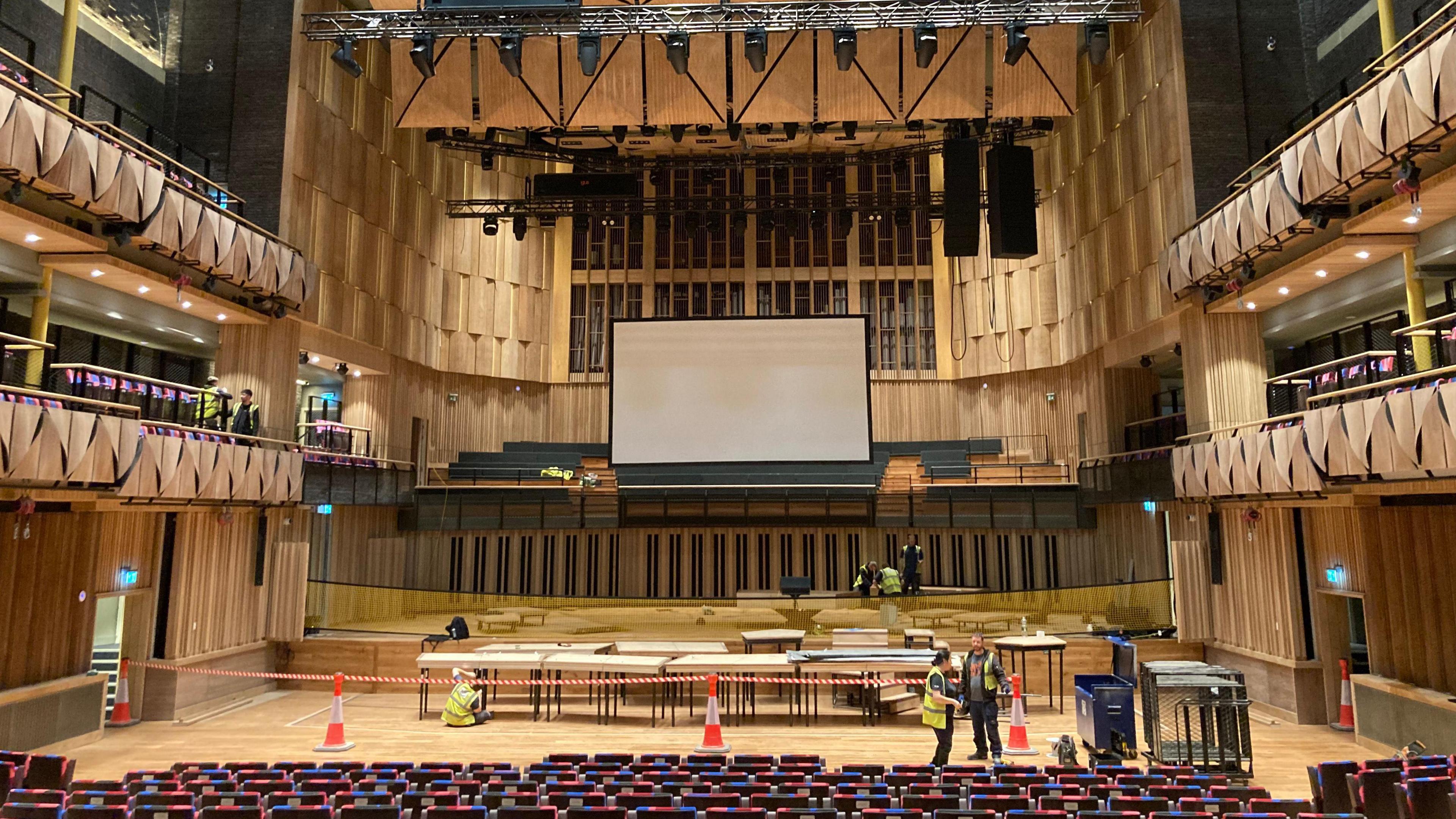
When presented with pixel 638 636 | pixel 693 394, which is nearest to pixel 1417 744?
pixel 638 636

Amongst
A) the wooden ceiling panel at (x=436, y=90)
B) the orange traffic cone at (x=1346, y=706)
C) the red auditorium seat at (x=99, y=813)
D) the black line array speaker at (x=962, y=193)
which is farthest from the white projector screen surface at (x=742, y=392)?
the red auditorium seat at (x=99, y=813)

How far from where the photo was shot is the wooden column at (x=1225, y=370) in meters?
14.6

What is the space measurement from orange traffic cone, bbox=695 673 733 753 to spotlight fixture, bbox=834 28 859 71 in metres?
9.63

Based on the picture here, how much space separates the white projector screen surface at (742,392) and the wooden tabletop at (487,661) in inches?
334

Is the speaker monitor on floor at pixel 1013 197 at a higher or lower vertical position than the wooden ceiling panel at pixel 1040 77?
lower

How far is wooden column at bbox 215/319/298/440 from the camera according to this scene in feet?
50.5

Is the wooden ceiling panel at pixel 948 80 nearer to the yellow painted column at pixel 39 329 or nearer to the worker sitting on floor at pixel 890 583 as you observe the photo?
the worker sitting on floor at pixel 890 583

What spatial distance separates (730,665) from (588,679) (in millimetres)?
2991

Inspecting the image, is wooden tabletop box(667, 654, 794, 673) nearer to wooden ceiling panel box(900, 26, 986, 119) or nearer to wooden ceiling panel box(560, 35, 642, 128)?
wooden ceiling panel box(560, 35, 642, 128)

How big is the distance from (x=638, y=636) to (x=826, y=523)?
6.54 meters

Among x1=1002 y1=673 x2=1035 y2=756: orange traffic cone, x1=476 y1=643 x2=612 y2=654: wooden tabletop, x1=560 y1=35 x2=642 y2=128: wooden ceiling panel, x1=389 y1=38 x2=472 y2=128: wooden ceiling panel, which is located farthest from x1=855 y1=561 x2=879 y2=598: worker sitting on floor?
x1=389 y1=38 x2=472 y2=128: wooden ceiling panel

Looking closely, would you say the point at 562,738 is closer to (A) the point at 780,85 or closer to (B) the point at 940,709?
(B) the point at 940,709

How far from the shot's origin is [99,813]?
5.32 meters

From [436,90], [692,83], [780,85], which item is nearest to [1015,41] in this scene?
[780,85]
